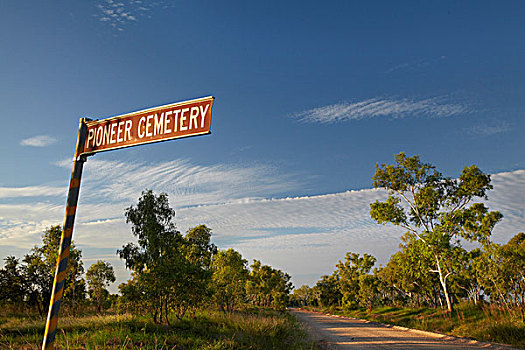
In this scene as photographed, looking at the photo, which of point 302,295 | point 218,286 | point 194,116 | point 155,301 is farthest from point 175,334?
point 302,295

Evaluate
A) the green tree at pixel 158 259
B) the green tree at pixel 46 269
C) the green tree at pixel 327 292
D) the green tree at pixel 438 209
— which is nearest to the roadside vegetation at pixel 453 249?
the green tree at pixel 438 209

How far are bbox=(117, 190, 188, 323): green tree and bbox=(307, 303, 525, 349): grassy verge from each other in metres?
14.8

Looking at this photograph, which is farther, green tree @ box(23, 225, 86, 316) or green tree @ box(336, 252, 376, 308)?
green tree @ box(336, 252, 376, 308)

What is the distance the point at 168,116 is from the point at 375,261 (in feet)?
174

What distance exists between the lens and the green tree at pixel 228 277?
29.2 m

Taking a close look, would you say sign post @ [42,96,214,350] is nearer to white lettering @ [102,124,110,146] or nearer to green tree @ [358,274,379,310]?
white lettering @ [102,124,110,146]

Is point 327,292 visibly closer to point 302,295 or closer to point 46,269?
point 302,295

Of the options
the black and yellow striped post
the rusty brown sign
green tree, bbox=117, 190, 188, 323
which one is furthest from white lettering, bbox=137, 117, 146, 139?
green tree, bbox=117, 190, 188, 323

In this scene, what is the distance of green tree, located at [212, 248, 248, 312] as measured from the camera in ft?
95.8

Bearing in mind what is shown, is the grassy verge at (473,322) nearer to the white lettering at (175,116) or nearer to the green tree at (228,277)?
the green tree at (228,277)

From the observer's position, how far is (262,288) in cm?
5178

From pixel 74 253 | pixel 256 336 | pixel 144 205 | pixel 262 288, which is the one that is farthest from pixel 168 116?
pixel 262 288

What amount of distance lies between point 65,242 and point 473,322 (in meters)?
23.1

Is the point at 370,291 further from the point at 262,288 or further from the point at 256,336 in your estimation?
the point at 256,336
